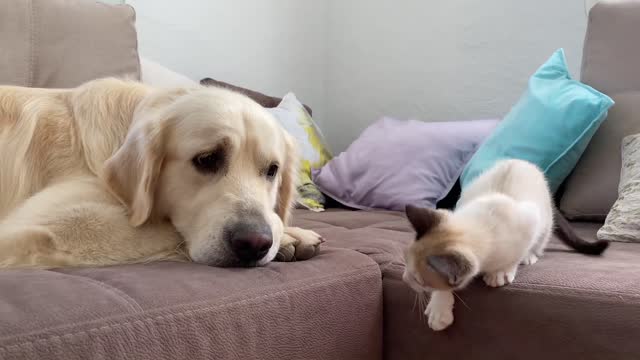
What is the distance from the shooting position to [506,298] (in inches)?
43.5

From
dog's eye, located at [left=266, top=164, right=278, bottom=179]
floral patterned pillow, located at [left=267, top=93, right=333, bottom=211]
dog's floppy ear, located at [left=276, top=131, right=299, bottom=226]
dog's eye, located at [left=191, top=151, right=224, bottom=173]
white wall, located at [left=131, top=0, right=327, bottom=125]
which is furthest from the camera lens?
white wall, located at [left=131, top=0, right=327, bottom=125]

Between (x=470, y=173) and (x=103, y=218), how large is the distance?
1.33m

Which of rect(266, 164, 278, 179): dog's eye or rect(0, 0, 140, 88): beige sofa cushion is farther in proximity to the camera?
rect(0, 0, 140, 88): beige sofa cushion

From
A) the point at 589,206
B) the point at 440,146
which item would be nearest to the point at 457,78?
the point at 440,146

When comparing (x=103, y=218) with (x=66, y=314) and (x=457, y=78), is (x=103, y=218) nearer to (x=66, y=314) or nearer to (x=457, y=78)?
(x=66, y=314)

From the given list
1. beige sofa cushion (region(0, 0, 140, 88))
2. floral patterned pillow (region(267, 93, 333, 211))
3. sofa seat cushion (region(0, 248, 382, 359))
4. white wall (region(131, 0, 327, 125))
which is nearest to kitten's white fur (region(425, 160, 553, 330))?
sofa seat cushion (region(0, 248, 382, 359))

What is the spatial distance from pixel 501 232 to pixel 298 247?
42 cm

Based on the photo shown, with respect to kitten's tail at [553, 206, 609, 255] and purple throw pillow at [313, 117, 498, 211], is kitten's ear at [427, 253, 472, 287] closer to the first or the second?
kitten's tail at [553, 206, 609, 255]

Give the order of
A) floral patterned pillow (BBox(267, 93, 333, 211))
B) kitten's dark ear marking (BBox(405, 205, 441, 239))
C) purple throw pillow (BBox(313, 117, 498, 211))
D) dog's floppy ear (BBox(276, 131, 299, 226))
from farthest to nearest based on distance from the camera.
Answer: floral patterned pillow (BBox(267, 93, 333, 211)) < purple throw pillow (BBox(313, 117, 498, 211)) < dog's floppy ear (BBox(276, 131, 299, 226)) < kitten's dark ear marking (BBox(405, 205, 441, 239))

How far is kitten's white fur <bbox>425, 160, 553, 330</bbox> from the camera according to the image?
1119 millimetres

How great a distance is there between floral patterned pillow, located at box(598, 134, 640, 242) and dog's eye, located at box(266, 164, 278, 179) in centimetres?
91

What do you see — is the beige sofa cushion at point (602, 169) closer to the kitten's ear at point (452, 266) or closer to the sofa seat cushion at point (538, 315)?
the sofa seat cushion at point (538, 315)

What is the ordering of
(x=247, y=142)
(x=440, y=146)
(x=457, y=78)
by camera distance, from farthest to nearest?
(x=457, y=78) → (x=440, y=146) → (x=247, y=142)

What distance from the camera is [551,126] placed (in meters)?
1.91
